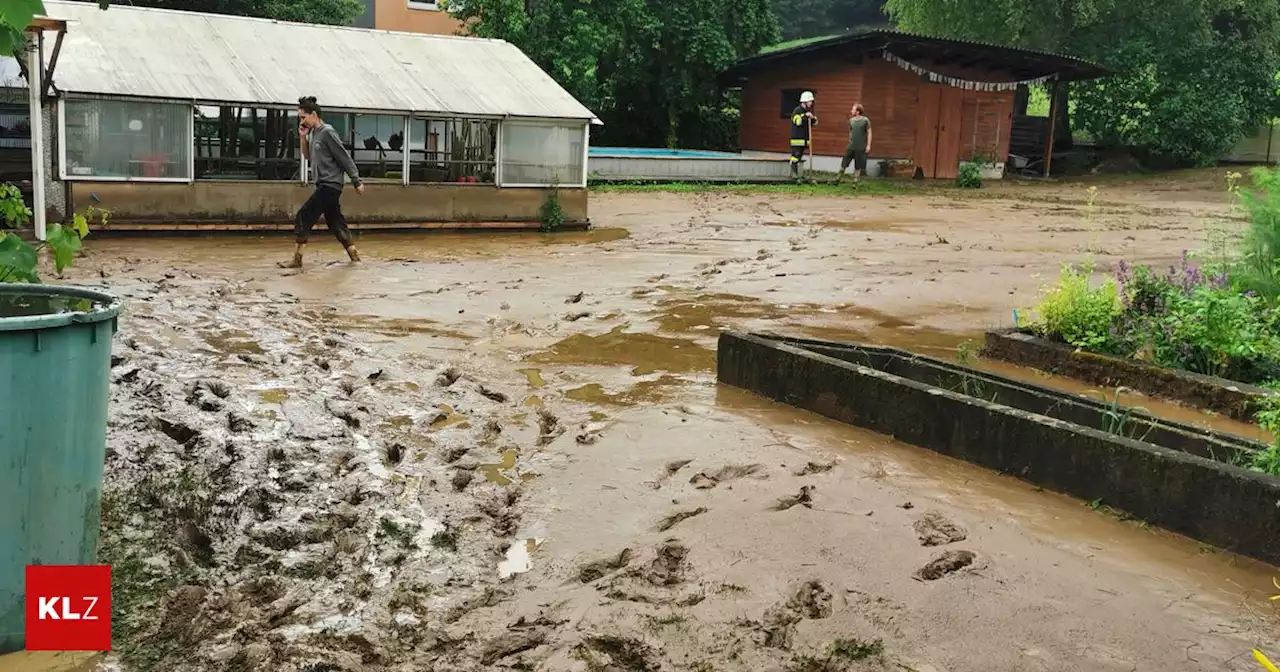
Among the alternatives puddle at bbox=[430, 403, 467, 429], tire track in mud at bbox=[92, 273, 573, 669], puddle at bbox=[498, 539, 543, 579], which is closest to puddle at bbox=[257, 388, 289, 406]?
tire track in mud at bbox=[92, 273, 573, 669]

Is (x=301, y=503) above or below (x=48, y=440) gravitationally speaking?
below

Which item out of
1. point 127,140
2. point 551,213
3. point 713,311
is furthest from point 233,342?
point 551,213

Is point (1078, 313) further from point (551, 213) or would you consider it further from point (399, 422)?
point (551, 213)

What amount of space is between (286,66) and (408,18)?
18.4 m

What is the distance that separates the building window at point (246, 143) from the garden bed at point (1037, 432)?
10.1m

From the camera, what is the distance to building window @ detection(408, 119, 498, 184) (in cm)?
1675

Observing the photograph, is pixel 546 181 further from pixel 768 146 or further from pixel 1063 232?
pixel 768 146

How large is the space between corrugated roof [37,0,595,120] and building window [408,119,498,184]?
52 centimetres

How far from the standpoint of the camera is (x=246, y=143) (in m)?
16.1

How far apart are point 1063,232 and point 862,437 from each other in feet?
40.1

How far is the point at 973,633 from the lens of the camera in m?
3.79

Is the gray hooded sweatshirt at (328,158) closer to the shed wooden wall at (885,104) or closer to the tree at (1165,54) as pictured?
the shed wooden wall at (885,104)

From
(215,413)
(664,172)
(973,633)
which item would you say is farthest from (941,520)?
(664,172)

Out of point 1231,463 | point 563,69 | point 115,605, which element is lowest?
point 115,605
